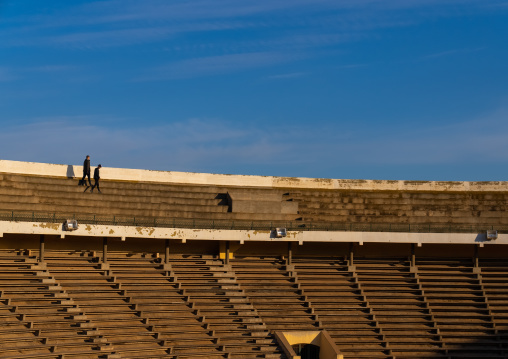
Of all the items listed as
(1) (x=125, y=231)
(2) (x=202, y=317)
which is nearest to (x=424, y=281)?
(2) (x=202, y=317)

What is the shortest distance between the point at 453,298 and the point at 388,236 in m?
3.69

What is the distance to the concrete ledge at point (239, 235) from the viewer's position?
30.0m

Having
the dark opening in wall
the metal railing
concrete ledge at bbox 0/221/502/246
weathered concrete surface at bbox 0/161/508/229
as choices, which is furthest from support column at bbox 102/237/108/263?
the dark opening in wall

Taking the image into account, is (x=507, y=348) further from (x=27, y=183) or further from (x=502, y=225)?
(x=27, y=183)

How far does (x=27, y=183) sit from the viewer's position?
1321 inches

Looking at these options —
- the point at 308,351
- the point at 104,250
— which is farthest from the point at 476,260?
the point at 104,250

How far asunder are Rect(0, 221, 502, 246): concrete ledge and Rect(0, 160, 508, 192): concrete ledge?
526cm

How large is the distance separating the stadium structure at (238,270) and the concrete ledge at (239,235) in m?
0.05

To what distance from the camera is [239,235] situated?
3319cm

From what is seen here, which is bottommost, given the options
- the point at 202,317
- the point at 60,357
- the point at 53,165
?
the point at 60,357

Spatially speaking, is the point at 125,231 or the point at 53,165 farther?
the point at 53,165

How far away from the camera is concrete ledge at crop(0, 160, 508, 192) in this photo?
119ft

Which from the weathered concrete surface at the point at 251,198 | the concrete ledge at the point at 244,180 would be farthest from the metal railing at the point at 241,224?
the concrete ledge at the point at 244,180

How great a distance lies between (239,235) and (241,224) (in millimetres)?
1132
